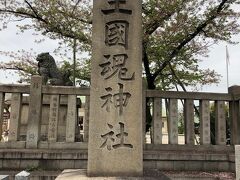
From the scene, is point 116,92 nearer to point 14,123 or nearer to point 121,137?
point 121,137

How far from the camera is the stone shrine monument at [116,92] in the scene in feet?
13.4

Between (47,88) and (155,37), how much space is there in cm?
574

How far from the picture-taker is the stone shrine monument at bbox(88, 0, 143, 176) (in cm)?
407

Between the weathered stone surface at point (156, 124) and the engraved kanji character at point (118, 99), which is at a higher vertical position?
the engraved kanji character at point (118, 99)

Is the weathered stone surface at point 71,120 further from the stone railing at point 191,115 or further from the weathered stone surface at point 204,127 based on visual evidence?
the weathered stone surface at point 204,127

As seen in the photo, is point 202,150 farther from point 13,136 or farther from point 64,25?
point 64,25

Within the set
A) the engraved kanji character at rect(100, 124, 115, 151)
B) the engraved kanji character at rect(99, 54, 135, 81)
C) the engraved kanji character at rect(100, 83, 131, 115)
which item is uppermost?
the engraved kanji character at rect(99, 54, 135, 81)

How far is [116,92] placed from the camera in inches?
168

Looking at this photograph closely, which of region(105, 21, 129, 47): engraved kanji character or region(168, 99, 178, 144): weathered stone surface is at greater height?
region(105, 21, 129, 47): engraved kanji character

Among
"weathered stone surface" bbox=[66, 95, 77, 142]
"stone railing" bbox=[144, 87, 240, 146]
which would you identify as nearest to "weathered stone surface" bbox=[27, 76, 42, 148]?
"weathered stone surface" bbox=[66, 95, 77, 142]

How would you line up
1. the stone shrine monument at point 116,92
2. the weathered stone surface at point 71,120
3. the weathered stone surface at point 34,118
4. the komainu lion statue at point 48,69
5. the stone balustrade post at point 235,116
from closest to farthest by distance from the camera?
the stone shrine monument at point 116,92, the weathered stone surface at point 34,118, the weathered stone surface at point 71,120, the stone balustrade post at point 235,116, the komainu lion statue at point 48,69

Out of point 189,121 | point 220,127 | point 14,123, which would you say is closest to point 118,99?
point 189,121

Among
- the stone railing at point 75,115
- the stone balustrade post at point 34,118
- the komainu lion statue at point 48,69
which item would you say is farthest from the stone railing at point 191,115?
the komainu lion statue at point 48,69

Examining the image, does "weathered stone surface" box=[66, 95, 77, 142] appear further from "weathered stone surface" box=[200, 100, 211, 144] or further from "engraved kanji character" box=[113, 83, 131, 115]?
"weathered stone surface" box=[200, 100, 211, 144]
